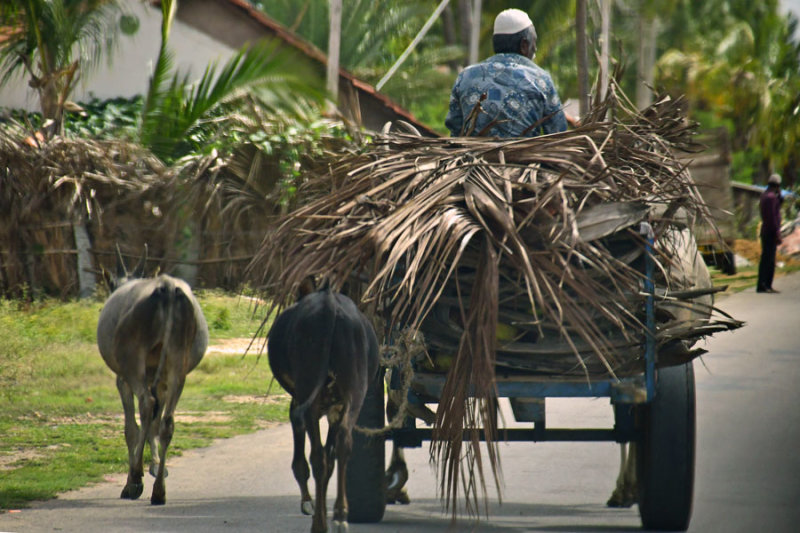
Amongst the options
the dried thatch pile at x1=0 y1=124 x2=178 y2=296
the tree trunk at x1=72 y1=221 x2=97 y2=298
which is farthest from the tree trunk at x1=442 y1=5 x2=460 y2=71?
the tree trunk at x1=72 y1=221 x2=97 y2=298

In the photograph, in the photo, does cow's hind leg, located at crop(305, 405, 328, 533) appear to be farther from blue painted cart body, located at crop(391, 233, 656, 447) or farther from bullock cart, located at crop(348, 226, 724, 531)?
blue painted cart body, located at crop(391, 233, 656, 447)

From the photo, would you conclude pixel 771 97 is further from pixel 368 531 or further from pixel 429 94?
pixel 368 531

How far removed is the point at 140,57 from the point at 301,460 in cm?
1559

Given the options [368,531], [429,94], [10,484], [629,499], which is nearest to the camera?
[368,531]

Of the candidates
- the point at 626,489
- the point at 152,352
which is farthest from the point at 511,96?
the point at 152,352

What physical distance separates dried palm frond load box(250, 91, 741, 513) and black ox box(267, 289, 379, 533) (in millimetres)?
207

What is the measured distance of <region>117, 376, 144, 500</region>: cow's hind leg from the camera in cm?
636

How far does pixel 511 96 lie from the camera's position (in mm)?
5711

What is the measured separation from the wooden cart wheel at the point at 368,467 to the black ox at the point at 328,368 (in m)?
0.16

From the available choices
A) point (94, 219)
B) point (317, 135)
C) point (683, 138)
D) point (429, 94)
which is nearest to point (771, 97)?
point (429, 94)

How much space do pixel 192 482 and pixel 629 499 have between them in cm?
281

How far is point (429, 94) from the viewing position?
30984mm

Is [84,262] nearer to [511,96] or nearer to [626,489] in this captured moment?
[511,96]

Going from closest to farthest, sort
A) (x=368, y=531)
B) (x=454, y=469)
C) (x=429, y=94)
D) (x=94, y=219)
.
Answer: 1. (x=454, y=469)
2. (x=368, y=531)
3. (x=94, y=219)
4. (x=429, y=94)
